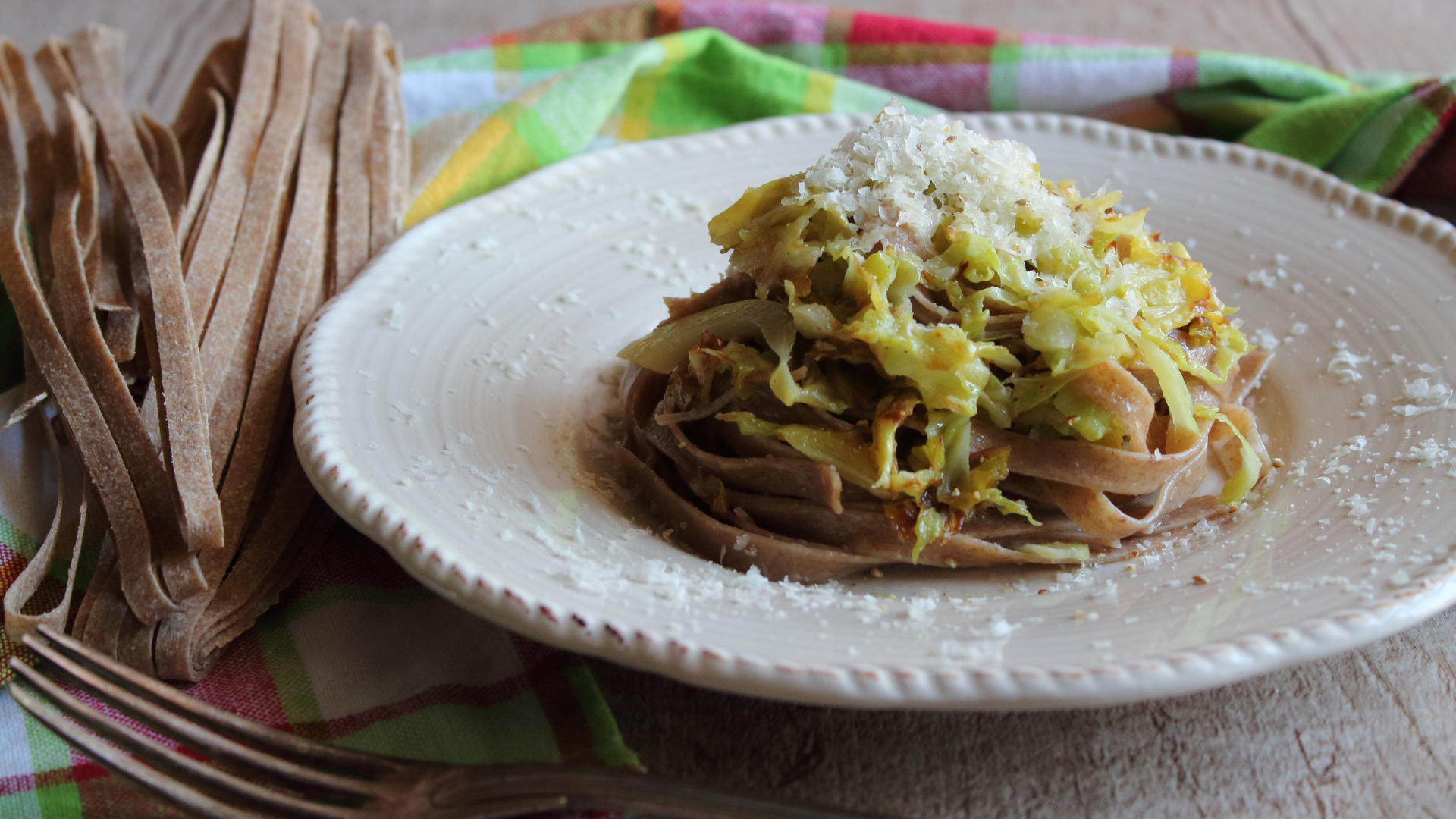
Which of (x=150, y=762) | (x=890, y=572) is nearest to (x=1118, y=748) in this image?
(x=890, y=572)

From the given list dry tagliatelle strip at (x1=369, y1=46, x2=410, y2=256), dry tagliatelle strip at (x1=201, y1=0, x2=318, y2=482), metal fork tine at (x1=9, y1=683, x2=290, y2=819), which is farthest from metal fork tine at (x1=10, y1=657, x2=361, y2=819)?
dry tagliatelle strip at (x1=369, y1=46, x2=410, y2=256)

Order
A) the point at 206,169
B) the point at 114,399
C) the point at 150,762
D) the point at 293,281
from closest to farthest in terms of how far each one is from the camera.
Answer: the point at 150,762
the point at 114,399
the point at 293,281
the point at 206,169

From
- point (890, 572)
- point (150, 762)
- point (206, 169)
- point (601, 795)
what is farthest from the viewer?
point (206, 169)

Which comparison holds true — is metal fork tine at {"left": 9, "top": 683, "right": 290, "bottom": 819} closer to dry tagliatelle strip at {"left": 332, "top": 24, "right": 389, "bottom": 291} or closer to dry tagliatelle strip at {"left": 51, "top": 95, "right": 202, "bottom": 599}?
dry tagliatelle strip at {"left": 51, "top": 95, "right": 202, "bottom": 599}

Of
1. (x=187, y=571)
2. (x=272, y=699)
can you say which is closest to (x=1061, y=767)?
(x=272, y=699)

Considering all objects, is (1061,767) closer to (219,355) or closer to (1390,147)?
(219,355)

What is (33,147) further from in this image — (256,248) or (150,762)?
(150,762)
